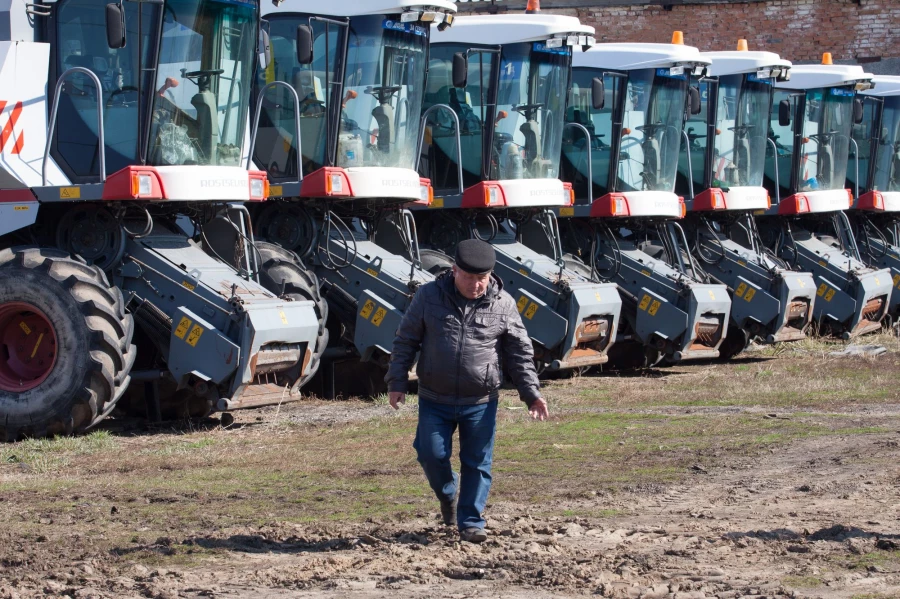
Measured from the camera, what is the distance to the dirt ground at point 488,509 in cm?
600

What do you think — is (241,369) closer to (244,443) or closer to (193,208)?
(244,443)

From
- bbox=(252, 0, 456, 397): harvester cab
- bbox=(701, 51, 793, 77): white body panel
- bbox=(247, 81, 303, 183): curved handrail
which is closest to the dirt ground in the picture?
bbox=(252, 0, 456, 397): harvester cab

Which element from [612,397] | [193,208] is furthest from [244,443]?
[612,397]

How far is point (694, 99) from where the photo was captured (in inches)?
698

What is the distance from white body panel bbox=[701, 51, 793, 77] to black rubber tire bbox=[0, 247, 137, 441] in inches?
429

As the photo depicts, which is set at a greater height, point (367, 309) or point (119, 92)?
point (119, 92)

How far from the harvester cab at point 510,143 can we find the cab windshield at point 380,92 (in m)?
1.29

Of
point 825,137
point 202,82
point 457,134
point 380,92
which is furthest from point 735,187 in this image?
point 202,82

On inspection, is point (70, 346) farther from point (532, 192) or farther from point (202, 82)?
point (532, 192)

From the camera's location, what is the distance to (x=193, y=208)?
11.9m

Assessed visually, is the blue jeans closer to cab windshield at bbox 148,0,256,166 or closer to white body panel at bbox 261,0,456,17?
cab windshield at bbox 148,0,256,166

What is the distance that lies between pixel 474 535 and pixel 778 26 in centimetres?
2614

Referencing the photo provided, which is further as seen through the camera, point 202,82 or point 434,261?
point 434,261

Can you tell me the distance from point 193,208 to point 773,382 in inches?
269
